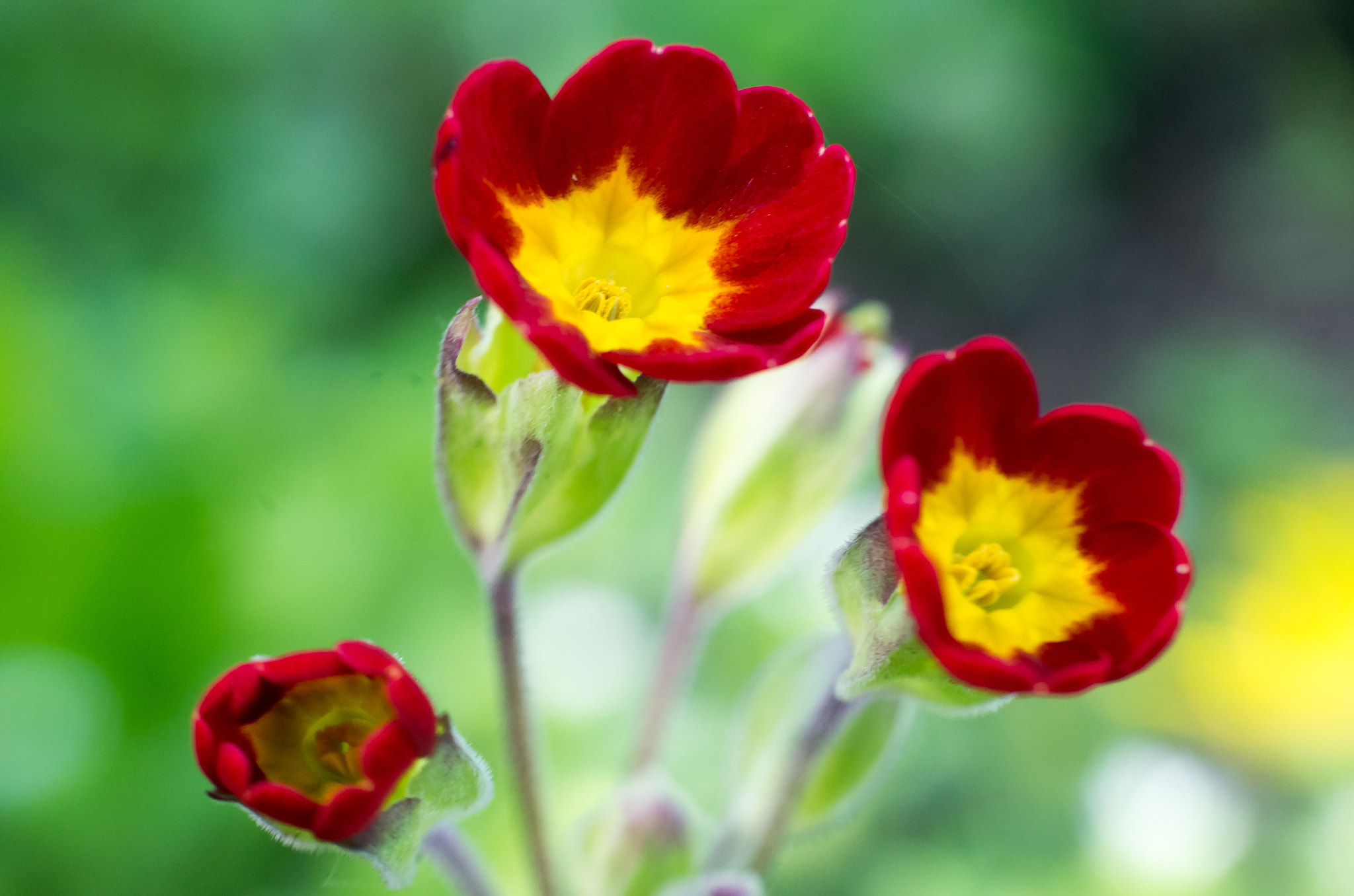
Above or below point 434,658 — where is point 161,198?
above

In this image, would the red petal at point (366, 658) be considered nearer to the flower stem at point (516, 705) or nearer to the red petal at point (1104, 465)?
the flower stem at point (516, 705)

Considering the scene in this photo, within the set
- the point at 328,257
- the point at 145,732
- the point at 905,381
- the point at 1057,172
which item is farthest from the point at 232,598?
the point at 1057,172

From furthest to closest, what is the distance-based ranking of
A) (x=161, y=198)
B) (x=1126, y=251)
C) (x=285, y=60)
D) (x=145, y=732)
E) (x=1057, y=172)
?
(x=1126, y=251) → (x=1057, y=172) → (x=285, y=60) → (x=161, y=198) → (x=145, y=732)

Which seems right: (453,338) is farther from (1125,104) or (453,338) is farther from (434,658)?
(1125,104)

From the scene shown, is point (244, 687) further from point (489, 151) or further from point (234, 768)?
point (489, 151)

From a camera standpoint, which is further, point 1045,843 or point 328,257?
point 328,257

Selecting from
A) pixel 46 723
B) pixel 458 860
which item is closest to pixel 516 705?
pixel 458 860

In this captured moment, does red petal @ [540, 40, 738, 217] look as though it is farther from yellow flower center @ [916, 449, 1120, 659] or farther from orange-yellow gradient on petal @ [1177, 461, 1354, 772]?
orange-yellow gradient on petal @ [1177, 461, 1354, 772]
